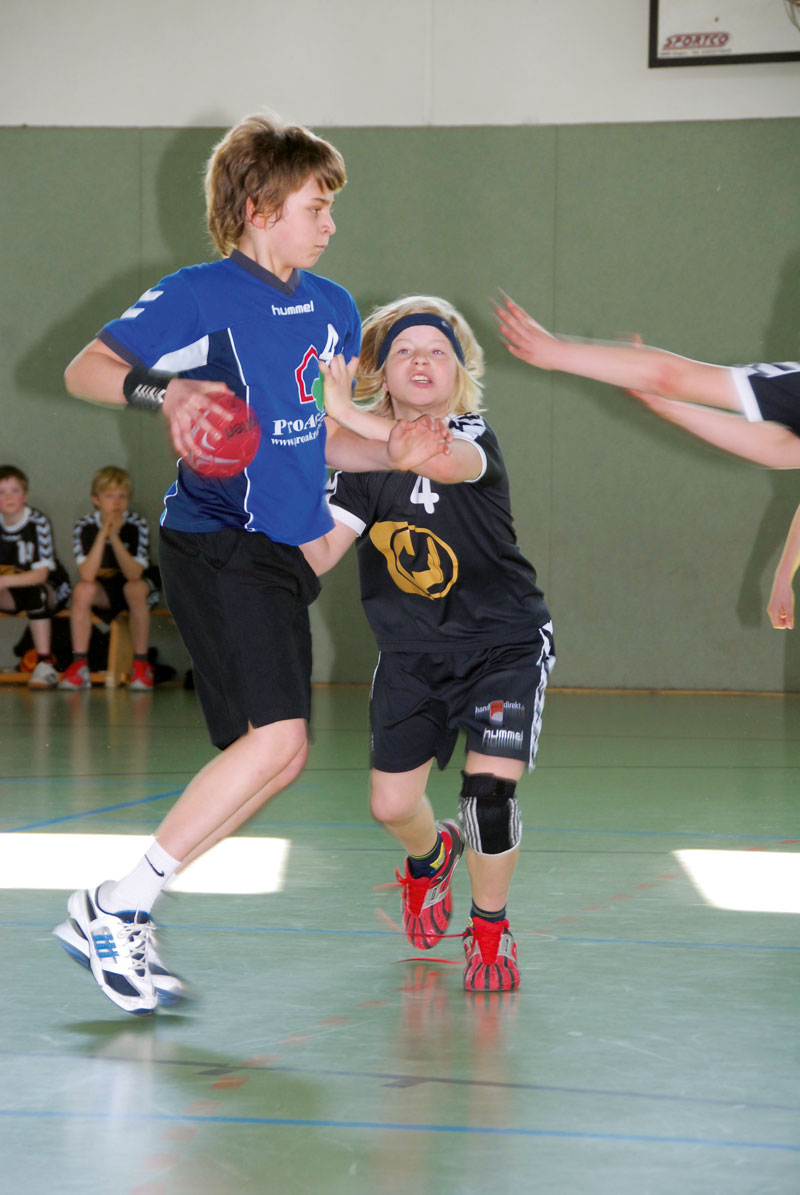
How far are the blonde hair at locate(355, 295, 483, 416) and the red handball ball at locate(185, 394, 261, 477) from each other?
610 mm

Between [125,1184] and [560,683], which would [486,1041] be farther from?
[560,683]

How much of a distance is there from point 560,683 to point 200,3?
17.7 ft

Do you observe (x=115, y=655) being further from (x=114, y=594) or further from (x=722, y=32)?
(x=722, y=32)

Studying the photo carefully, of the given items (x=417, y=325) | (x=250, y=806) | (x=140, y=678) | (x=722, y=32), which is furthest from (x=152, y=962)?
(x=722, y=32)

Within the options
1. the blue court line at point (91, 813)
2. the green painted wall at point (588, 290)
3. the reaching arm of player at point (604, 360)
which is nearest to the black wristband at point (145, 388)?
the reaching arm of player at point (604, 360)

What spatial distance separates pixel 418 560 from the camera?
2973 mm

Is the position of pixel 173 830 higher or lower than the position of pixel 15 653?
higher

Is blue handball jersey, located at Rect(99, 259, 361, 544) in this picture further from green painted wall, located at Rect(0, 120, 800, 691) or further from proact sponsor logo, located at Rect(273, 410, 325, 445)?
green painted wall, located at Rect(0, 120, 800, 691)

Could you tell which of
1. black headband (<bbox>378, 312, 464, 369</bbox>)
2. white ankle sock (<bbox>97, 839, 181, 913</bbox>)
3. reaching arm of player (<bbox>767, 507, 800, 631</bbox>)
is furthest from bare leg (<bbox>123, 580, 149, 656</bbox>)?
white ankle sock (<bbox>97, 839, 181, 913</bbox>)

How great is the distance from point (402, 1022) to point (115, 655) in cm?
711

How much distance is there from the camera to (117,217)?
978 centimetres

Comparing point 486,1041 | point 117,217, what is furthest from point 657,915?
point 117,217

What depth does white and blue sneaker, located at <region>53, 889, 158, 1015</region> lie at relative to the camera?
2.43 m

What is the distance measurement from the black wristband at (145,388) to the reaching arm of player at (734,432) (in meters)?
0.85
